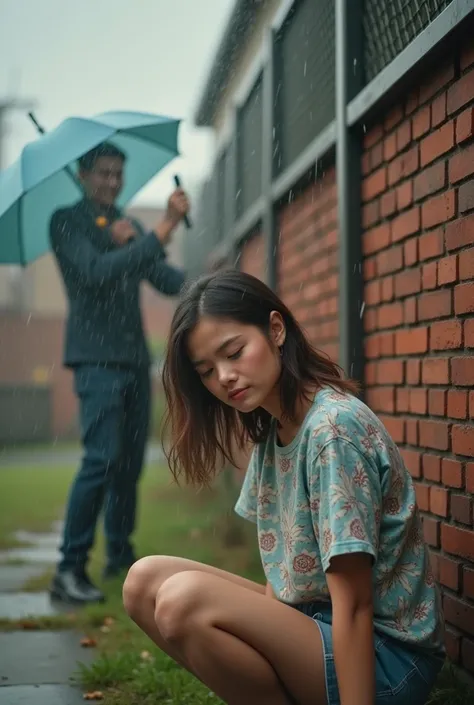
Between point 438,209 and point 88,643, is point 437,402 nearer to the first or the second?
point 438,209

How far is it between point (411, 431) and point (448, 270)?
25.4 inches

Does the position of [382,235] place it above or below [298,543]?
above

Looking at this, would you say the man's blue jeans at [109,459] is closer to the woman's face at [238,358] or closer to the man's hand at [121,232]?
the man's hand at [121,232]

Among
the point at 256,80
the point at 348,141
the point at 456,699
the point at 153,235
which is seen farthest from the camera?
the point at 256,80

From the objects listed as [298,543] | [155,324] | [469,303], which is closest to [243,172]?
[469,303]

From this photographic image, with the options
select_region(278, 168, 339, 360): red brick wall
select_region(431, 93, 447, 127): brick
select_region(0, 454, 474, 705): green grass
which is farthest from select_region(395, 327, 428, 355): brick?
select_region(278, 168, 339, 360): red brick wall

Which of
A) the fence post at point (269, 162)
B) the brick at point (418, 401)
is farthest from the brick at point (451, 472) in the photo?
the fence post at point (269, 162)

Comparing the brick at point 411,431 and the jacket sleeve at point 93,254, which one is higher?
the jacket sleeve at point 93,254

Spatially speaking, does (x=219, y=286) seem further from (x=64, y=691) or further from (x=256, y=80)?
(x=256, y=80)

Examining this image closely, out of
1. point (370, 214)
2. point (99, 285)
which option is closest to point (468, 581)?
point (370, 214)

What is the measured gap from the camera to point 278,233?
5.91 metres

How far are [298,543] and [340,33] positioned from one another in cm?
236

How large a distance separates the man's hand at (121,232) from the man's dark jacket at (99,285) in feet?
0.10

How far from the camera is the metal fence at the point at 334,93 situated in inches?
125
